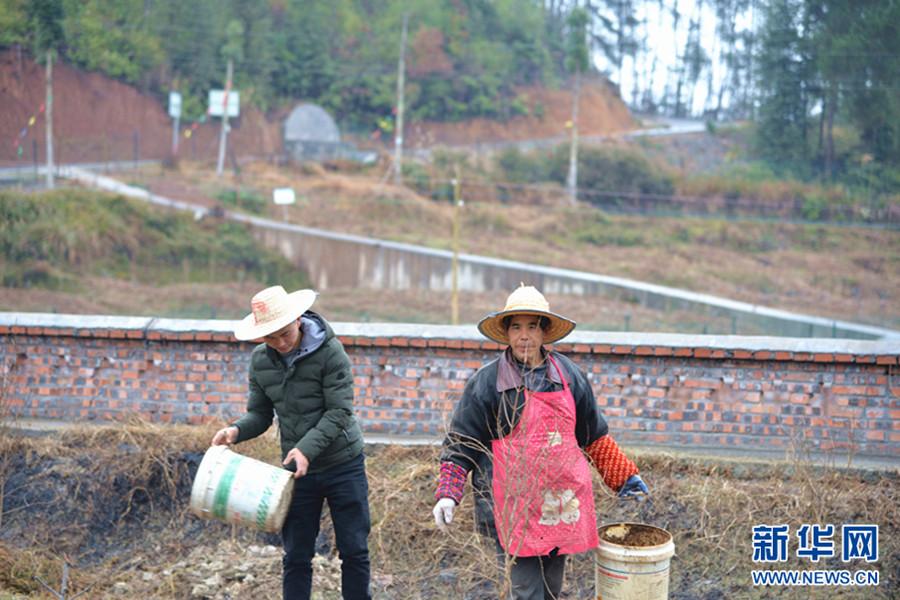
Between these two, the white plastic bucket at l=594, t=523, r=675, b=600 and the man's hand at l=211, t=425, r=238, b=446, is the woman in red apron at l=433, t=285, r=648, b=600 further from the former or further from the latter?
the man's hand at l=211, t=425, r=238, b=446

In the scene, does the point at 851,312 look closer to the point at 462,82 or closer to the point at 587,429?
the point at 587,429

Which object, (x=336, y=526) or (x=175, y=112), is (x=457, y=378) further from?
(x=175, y=112)

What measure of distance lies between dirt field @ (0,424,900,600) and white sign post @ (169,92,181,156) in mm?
32187

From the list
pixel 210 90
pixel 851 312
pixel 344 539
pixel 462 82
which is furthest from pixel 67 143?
pixel 344 539

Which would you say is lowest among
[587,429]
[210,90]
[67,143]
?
[587,429]

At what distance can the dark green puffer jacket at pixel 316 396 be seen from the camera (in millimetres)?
4211

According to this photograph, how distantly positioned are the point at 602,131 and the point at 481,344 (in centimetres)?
4454

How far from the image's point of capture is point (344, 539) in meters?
4.30

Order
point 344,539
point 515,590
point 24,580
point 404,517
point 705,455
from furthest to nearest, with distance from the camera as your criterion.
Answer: point 705,455 → point 404,517 → point 24,580 → point 344,539 → point 515,590

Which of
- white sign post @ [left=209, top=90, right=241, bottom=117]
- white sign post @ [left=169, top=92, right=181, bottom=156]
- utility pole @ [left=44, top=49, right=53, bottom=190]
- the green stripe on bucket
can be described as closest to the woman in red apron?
the green stripe on bucket

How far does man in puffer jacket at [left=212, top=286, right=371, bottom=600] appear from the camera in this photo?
421 cm

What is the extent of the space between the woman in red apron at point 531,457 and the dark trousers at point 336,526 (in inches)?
28.0

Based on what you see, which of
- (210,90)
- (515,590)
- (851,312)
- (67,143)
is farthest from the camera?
(210,90)

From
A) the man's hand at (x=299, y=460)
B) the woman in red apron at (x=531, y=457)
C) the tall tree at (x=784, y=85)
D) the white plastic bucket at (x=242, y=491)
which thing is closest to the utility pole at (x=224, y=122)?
the tall tree at (x=784, y=85)
